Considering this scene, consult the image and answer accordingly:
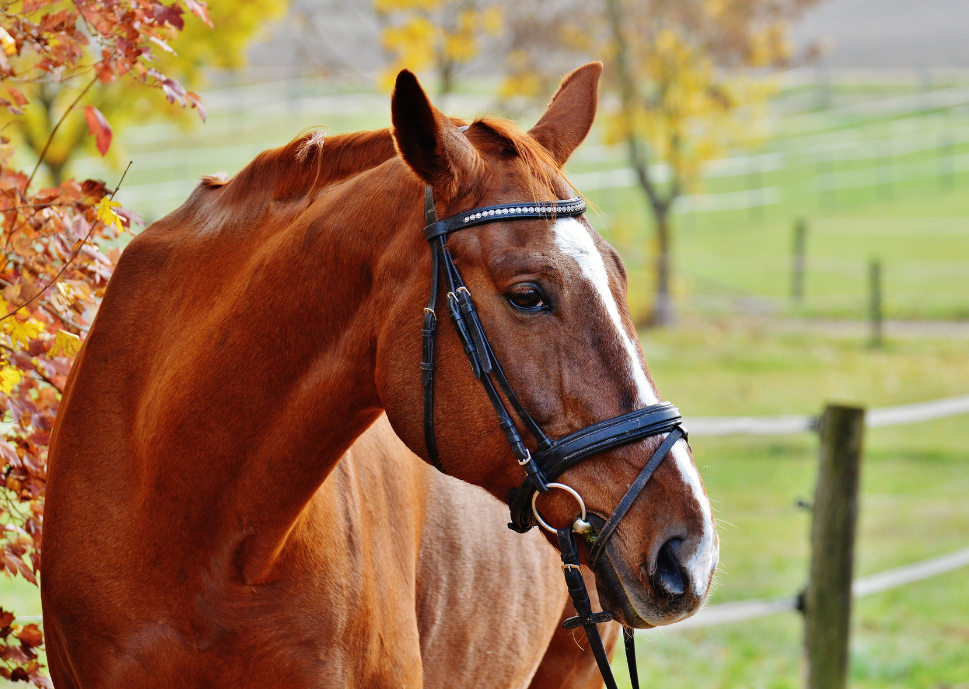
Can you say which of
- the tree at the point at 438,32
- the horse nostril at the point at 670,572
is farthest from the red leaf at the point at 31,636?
the tree at the point at 438,32

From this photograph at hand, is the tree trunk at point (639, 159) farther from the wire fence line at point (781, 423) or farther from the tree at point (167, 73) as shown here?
the wire fence line at point (781, 423)

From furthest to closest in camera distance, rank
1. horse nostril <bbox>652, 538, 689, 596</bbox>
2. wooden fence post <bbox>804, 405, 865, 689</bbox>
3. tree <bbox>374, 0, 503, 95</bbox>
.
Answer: tree <bbox>374, 0, 503, 95</bbox>
wooden fence post <bbox>804, 405, 865, 689</bbox>
horse nostril <bbox>652, 538, 689, 596</bbox>

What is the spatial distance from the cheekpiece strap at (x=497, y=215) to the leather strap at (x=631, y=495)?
0.49 metres

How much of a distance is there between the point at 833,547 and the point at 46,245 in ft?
12.1

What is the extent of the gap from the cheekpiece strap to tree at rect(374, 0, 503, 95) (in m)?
8.08

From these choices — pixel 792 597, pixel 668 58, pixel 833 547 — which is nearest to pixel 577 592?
pixel 833 547

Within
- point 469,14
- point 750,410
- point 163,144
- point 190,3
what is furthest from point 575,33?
point 163,144

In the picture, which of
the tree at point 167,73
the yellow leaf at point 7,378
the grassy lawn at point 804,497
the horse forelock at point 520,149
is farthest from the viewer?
the tree at point 167,73

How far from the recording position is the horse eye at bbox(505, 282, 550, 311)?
1.72m

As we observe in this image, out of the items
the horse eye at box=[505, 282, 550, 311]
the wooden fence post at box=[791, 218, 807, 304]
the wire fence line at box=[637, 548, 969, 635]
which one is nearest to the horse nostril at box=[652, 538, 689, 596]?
the horse eye at box=[505, 282, 550, 311]

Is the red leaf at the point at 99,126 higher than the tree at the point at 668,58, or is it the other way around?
the tree at the point at 668,58

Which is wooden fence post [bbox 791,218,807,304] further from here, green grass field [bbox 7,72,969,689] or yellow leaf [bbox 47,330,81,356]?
yellow leaf [bbox 47,330,81,356]

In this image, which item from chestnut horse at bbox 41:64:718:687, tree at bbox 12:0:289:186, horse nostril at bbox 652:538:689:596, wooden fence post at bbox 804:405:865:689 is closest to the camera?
horse nostril at bbox 652:538:689:596

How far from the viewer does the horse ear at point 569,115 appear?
6.98 ft
